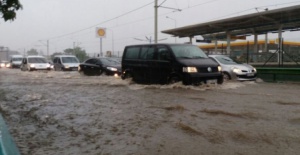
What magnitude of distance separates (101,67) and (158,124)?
517 inches

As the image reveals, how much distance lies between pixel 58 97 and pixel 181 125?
18.7 feet

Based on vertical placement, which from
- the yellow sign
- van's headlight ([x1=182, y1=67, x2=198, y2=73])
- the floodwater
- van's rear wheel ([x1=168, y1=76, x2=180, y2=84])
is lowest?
the floodwater

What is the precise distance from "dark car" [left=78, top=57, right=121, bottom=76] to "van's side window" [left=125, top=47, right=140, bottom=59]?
4.24 m

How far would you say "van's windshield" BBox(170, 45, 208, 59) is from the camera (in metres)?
11.7

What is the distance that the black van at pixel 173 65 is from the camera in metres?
11.1

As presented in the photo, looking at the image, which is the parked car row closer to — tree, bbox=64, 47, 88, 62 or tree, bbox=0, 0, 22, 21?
tree, bbox=0, 0, 22, 21

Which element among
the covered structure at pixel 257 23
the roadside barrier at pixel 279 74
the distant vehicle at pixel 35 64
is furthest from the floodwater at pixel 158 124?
the distant vehicle at pixel 35 64

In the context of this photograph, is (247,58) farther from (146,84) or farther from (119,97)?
(119,97)

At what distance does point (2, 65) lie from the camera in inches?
1854

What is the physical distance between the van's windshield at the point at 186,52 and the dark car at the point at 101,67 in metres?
6.53

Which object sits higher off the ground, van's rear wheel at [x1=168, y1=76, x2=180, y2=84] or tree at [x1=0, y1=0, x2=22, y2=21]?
tree at [x1=0, y1=0, x2=22, y2=21]

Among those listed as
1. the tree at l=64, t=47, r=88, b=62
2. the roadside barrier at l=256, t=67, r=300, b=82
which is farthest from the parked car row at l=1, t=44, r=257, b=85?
the tree at l=64, t=47, r=88, b=62

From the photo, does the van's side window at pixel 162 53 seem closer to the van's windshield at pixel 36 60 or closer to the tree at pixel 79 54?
the van's windshield at pixel 36 60

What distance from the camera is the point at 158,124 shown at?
6266 mm
